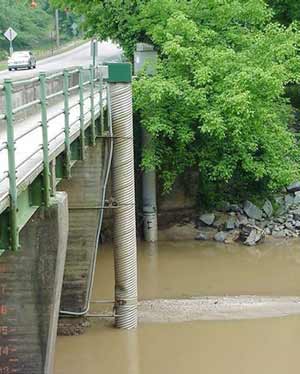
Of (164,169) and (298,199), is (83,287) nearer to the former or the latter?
(164,169)

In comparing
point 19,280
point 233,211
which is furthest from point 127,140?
point 233,211

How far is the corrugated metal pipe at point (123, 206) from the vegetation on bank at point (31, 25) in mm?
36272

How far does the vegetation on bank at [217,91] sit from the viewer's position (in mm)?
15984

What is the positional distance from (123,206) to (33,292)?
13.7 ft

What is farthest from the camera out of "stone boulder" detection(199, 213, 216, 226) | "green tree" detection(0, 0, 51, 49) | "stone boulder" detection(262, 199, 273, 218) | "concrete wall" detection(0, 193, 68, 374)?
"green tree" detection(0, 0, 51, 49)

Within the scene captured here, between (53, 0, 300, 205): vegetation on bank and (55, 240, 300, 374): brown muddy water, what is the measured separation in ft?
8.33

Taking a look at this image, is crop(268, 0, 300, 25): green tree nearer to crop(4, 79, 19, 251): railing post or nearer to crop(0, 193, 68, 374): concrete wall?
crop(0, 193, 68, 374): concrete wall

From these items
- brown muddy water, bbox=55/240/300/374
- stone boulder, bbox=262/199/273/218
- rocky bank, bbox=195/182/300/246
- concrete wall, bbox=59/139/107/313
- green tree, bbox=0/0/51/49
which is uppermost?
green tree, bbox=0/0/51/49

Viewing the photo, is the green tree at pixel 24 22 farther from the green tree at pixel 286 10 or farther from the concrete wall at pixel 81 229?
the concrete wall at pixel 81 229

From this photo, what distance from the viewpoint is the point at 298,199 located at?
19.0 meters

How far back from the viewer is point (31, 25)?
57.3 meters

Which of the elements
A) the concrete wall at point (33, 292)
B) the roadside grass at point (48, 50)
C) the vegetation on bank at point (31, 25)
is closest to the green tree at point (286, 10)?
the concrete wall at point (33, 292)

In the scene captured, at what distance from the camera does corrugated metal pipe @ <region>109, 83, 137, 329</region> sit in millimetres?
11727

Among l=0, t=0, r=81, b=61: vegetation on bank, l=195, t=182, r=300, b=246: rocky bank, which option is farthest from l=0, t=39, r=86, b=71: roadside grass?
l=195, t=182, r=300, b=246: rocky bank
